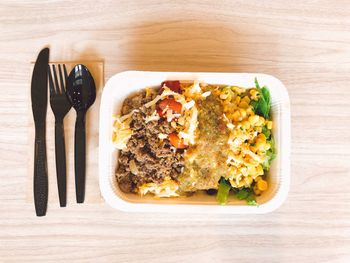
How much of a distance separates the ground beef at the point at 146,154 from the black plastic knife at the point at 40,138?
41 cm

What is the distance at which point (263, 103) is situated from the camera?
1504 mm

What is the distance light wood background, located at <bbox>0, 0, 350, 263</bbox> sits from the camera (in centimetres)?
165

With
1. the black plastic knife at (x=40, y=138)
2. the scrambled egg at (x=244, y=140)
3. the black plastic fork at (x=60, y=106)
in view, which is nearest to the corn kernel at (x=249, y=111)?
the scrambled egg at (x=244, y=140)

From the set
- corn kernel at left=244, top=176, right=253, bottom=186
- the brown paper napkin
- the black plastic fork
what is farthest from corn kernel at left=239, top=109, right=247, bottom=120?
the black plastic fork

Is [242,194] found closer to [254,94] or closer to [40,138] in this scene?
[254,94]

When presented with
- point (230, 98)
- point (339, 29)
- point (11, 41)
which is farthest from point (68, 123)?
point (339, 29)

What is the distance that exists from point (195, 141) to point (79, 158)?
574 mm

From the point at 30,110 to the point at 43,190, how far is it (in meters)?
0.40

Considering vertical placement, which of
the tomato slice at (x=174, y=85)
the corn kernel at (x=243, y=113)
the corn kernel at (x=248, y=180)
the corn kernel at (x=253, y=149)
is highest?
the tomato slice at (x=174, y=85)

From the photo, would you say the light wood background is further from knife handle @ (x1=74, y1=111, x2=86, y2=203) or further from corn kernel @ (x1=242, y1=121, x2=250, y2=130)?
corn kernel @ (x1=242, y1=121, x2=250, y2=130)

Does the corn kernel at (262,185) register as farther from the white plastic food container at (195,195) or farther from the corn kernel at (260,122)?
Answer: the corn kernel at (260,122)

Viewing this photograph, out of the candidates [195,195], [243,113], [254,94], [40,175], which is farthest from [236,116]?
[40,175]

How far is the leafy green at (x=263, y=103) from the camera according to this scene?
150 cm

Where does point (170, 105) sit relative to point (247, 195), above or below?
above
